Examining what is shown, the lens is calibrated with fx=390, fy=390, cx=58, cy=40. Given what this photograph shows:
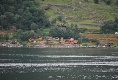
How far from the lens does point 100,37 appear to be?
192m

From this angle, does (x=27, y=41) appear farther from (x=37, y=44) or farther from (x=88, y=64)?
(x=88, y=64)

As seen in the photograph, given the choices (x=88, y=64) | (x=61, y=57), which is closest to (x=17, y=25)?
(x=61, y=57)

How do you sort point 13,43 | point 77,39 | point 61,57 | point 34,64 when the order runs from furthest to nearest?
point 77,39 < point 13,43 < point 61,57 < point 34,64

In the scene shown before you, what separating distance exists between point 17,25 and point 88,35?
3698 centimetres

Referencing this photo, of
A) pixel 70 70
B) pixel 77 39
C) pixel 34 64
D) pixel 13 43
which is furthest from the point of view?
pixel 77 39

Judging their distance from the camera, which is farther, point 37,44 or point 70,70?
point 37,44

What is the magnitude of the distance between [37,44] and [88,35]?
91.4 feet

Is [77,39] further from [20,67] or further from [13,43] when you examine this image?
[20,67]

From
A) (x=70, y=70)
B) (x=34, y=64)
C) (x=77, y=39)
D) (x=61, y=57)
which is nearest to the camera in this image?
(x=70, y=70)

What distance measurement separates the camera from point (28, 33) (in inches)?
7269

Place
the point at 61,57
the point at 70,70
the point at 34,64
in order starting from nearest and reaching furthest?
1. the point at 70,70
2. the point at 34,64
3. the point at 61,57

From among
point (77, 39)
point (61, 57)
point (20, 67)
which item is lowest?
point (77, 39)

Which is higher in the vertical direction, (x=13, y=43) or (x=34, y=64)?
(x=34, y=64)

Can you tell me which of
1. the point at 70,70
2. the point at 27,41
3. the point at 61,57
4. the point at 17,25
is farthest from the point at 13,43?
the point at 70,70
